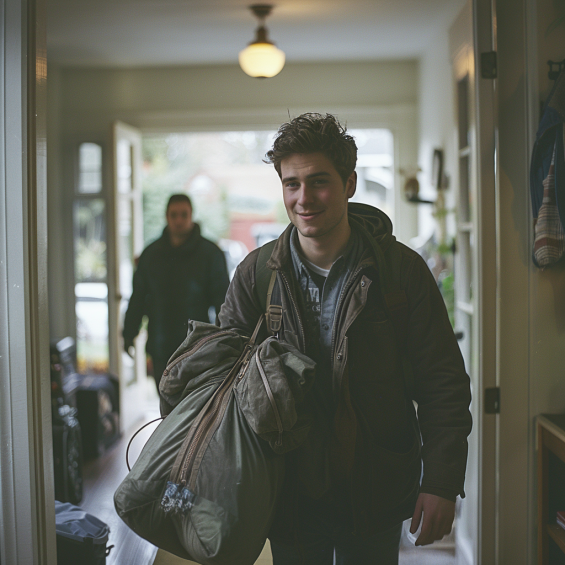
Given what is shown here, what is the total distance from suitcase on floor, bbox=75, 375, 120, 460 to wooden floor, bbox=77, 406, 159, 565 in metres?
0.08

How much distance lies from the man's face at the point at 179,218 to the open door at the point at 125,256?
0.72ft

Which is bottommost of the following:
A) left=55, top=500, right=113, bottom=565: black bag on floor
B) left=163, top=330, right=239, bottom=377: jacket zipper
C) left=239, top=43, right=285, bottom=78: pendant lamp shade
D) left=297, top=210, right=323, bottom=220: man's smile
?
left=55, top=500, right=113, bottom=565: black bag on floor

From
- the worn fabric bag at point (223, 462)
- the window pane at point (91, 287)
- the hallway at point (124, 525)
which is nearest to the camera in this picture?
the worn fabric bag at point (223, 462)

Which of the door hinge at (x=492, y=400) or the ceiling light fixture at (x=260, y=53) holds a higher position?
the ceiling light fixture at (x=260, y=53)

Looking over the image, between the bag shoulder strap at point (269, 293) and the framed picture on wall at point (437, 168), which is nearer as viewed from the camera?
the bag shoulder strap at point (269, 293)

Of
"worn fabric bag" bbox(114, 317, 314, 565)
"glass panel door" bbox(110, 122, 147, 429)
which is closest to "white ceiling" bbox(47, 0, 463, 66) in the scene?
"glass panel door" bbox(110, 122, 147, 429)

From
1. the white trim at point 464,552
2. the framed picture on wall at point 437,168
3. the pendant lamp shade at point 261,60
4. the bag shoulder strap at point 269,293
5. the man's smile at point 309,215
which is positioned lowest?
the white trim at point 464,552

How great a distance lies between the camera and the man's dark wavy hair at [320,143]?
3.68ft

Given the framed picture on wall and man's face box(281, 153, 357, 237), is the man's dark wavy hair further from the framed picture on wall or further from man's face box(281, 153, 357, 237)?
the framed picture on wall

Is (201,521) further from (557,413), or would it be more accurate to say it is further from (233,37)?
(233,37)

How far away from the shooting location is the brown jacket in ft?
3.60

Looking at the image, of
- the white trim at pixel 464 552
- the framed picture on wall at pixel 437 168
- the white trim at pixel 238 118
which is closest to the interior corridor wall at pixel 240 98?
the white trim at pixel 238 118

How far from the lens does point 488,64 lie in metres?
1.49

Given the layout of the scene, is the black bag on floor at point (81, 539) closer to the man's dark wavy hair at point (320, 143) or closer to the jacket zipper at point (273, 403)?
the jacket zipper at point (273, 403)
